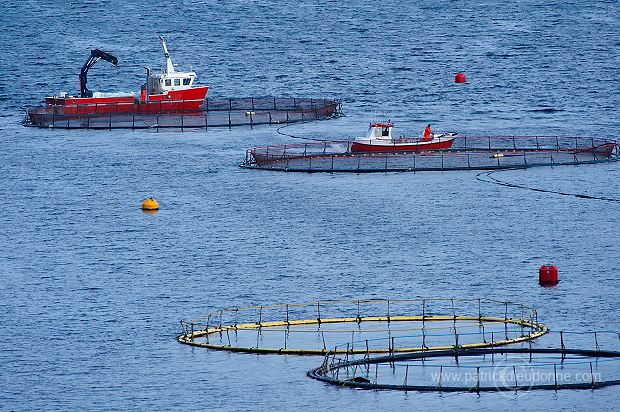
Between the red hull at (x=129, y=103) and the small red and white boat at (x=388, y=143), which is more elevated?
the red hull at (x=129, y=103)

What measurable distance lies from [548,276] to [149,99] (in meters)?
87.4

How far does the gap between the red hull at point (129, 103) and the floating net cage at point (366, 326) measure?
Answer: 86166 mm

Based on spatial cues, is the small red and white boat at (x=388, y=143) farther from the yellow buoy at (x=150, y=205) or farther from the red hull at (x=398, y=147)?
the yellow buoy at (x=150, y=205)

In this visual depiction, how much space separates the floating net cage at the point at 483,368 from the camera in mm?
78375

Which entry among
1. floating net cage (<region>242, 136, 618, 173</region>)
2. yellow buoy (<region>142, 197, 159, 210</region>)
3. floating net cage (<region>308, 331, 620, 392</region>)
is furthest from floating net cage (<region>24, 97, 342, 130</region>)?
floating net cage (<region>308, 331, 620, 392</region>)

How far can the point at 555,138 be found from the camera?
→ 6447 inches

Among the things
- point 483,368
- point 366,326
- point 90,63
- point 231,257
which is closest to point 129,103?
point 90,63

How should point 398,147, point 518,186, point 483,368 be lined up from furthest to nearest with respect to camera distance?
point 398,147
point 518,186
point 483,368

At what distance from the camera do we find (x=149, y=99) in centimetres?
17850

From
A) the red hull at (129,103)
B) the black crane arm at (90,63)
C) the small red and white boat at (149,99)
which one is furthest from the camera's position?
the black crane arm at (90,63)

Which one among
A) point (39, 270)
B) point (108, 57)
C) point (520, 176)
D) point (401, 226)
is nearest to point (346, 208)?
point (401, 226)

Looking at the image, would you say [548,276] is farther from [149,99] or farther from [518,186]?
[149,99]

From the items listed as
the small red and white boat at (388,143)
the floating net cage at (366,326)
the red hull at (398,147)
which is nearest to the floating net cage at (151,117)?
the red hull at (398,147)

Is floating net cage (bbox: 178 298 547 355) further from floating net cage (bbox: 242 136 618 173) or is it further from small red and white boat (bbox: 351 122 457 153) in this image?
small red and white boat (bbox: 351 122 457 153)
